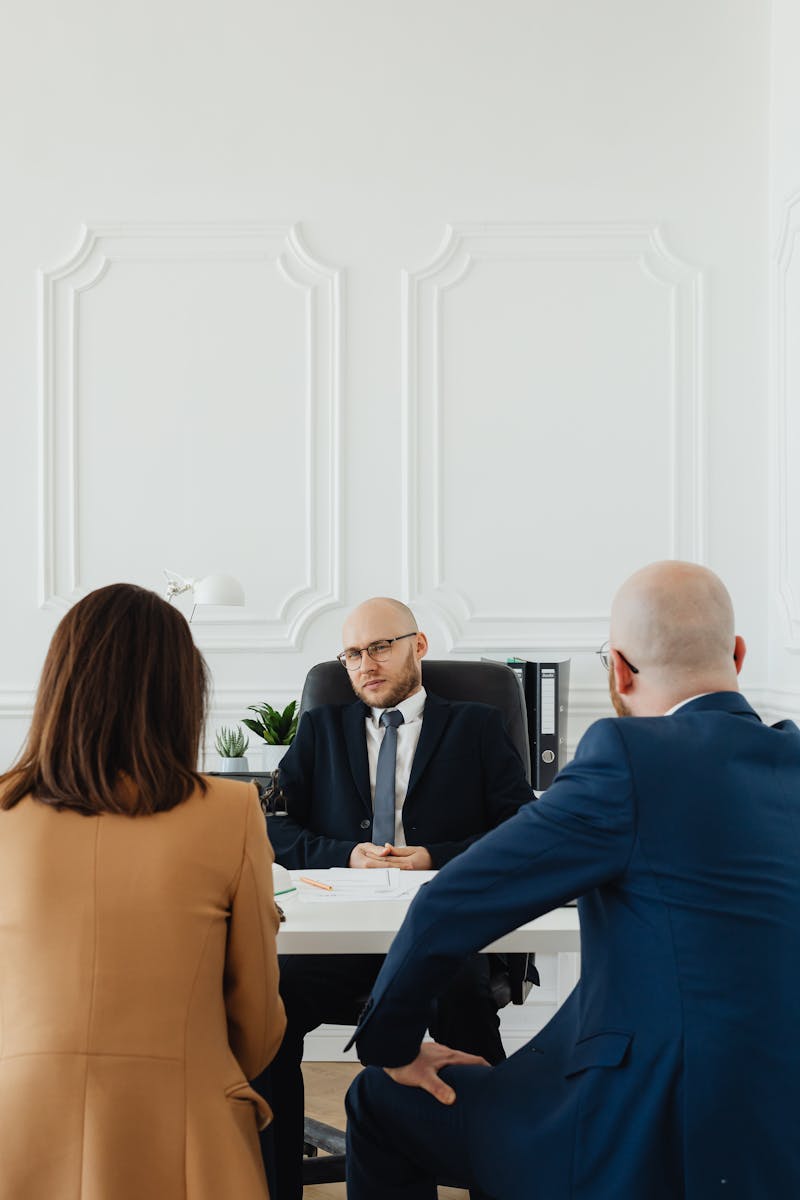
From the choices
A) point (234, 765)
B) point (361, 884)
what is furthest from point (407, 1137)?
point (234, 765)

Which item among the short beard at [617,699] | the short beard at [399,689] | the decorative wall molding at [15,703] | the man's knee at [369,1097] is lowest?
the man's knee at [369,1097]

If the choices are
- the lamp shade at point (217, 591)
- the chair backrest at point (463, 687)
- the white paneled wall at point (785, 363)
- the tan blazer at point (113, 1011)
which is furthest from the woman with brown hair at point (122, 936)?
the white paneled wall at point (785, 363)

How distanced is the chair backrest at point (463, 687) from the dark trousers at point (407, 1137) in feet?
4.06

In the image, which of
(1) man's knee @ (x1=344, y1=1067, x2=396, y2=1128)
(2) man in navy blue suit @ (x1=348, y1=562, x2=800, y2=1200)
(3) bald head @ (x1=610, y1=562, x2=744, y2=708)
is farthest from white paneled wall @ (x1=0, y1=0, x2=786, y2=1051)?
(2) man in navy blue suit @ (x1=348, y1=562, x2=800, y2=1200)

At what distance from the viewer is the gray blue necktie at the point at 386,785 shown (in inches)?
103

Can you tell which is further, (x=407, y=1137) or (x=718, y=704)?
(x=407, y=1137)

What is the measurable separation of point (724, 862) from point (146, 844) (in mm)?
649

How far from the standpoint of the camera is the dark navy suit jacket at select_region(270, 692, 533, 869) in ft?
8.57

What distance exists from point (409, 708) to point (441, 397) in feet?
4.30

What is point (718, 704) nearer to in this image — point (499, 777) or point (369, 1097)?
point (369, 1097)

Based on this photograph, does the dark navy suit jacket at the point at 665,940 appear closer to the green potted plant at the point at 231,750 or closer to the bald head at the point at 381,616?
the bald head at the point at 381,616

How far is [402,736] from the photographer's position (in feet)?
8.97

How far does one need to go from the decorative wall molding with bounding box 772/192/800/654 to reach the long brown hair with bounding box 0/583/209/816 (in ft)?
8.27

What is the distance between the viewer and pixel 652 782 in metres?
1.23
